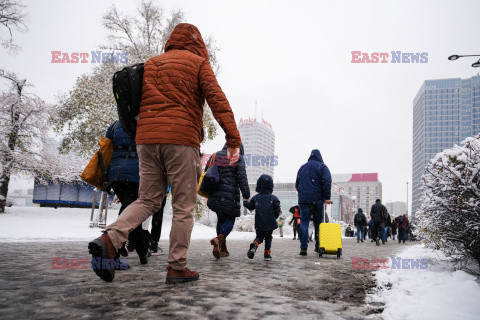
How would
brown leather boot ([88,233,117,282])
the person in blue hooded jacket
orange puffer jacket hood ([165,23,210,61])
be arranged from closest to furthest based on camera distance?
brown leather boot ([88,233,117,282]) < orange puffer jacket hood ([165,23,210,61]) < the person in blue hooded jacket

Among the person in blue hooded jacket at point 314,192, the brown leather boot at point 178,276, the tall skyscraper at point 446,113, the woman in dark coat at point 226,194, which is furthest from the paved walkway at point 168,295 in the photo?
the tall skyscraper at point 446,113

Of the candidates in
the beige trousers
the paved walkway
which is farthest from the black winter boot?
the beige trousers

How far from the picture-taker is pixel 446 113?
13438cm

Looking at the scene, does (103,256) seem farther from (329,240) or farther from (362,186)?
(362,186)

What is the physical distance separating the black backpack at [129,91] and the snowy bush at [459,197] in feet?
11.4

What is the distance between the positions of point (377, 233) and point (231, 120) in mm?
14100

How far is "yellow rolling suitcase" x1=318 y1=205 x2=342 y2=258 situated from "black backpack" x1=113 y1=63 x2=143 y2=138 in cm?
441

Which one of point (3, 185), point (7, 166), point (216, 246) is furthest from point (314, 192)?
point (3, 185)

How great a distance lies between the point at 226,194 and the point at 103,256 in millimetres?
3011

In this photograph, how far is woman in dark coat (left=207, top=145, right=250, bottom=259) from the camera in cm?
528

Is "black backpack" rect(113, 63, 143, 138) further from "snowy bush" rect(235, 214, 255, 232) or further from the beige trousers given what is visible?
"snowy bush" rect(235, 214, 255, 232)

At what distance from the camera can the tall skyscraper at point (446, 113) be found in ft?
412

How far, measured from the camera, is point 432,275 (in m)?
3.66

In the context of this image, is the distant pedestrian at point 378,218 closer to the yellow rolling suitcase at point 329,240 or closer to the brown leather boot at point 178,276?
the yellow rolling suitcase at point 329,240
